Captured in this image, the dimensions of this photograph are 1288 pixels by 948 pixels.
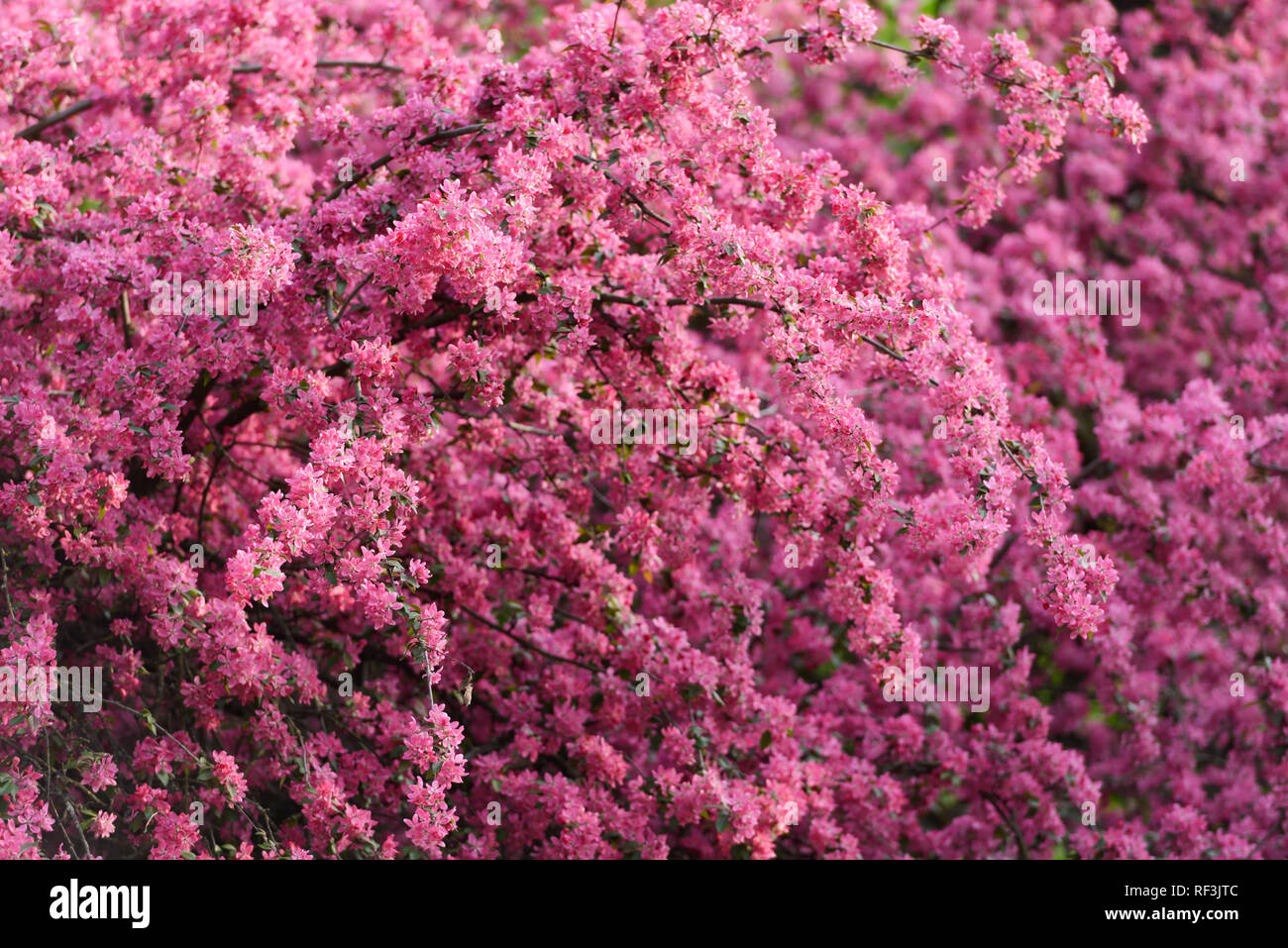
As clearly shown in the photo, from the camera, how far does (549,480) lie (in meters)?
4.38

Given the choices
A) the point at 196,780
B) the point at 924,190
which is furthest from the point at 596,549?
the point at 924,190

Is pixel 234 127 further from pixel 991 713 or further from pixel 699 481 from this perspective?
pixel 991 713

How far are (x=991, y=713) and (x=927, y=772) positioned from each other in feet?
1.65

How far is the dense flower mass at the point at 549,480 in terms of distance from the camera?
3371 mm

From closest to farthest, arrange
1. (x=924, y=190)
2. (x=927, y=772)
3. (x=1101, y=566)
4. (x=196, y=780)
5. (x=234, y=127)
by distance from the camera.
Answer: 1. (x=1101, y=566)
2. (x=196, y=780)
3. (x=234, y=127)
4. (x=927, y=772)
5. (x=924, y=190)

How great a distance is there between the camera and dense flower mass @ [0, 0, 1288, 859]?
337cm

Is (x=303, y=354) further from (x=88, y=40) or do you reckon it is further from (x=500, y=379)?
Answer: (x=88, y=40)

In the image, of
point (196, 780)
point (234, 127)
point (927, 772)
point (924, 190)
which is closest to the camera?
point (196, 780)

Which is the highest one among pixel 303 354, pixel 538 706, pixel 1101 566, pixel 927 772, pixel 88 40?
pixel 88 40

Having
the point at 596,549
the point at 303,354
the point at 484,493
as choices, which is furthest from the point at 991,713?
the point at 303,354

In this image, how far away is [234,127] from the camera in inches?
172

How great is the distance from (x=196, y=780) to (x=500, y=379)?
4.93 ft

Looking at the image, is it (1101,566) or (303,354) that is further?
(303,354)

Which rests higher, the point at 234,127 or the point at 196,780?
the point at 234,127
